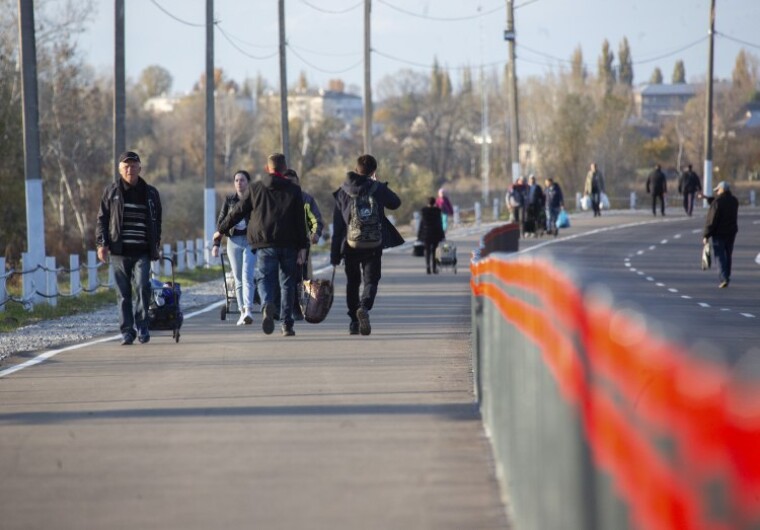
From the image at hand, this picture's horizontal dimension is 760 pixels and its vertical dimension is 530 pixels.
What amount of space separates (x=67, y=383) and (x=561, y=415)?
26.0 feet

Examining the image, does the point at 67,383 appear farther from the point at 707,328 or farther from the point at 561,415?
the point at 707,328

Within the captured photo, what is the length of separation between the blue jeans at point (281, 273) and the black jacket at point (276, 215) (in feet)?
0.33

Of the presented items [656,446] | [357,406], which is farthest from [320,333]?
[656,446]

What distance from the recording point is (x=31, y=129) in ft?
74.7

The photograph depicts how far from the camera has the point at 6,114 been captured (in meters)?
42.0

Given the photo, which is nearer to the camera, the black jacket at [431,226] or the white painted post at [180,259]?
the black jacket at [431,226]

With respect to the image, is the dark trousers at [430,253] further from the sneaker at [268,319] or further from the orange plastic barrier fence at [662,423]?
the orange plastic barrier fence at [662,423]

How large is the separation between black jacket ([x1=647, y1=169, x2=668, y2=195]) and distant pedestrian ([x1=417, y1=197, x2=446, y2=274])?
79.5 feet

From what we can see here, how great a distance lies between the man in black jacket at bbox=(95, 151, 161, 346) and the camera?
14.3 meters

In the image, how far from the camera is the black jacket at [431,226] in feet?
92.6

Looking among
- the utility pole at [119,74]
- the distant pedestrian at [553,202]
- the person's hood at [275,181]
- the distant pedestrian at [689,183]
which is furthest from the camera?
the distant pedestrian at [689,183]

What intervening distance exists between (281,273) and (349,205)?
104cm

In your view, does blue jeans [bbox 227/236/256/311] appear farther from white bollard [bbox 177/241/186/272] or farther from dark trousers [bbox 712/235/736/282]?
white bollard [bbox 177/241/186/272]

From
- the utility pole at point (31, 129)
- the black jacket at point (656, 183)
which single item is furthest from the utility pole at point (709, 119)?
the utility pole at point (31, 129)
